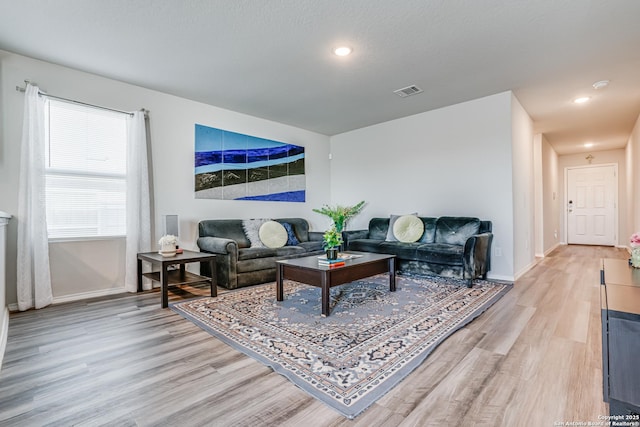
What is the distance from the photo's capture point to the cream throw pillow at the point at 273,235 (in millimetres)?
4469

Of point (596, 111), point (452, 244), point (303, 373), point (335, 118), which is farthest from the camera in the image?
point (335, 118)

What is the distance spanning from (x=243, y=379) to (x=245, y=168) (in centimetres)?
370

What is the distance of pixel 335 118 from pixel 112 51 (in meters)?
3.24

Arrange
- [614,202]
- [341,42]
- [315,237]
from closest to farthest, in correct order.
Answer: [341,42] < [315,237] < [614,202]

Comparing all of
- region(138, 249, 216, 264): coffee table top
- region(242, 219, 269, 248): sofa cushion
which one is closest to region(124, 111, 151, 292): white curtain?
region(138, 249, 216, 264): coffee table top

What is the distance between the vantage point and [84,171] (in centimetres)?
350

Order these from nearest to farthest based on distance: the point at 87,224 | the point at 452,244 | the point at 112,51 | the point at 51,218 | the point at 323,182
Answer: the point at 112,51, the point at 51,218, the point at 87,224, the point at 452,244, the point at 323,182

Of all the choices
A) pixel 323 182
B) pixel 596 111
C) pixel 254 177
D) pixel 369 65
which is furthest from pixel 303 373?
pixel 596 111

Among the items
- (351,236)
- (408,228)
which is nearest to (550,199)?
(408,228)

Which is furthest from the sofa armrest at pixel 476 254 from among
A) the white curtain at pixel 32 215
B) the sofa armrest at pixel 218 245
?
the white curtain at pixel 32 215

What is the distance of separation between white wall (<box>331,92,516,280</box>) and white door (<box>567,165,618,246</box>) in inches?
232

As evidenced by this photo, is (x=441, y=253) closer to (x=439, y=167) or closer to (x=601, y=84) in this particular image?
(x=439, y=167)

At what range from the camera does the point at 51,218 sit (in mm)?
3271

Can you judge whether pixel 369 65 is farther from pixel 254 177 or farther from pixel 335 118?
pixel 254 177
